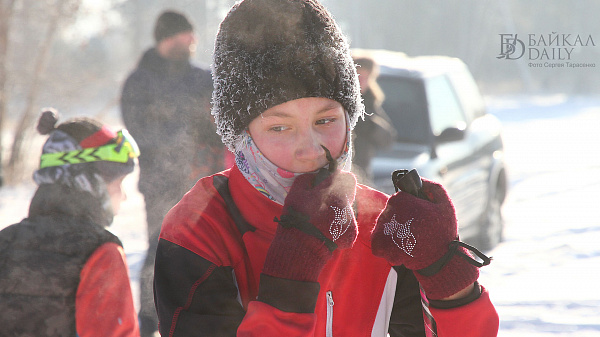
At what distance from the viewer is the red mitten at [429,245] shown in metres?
1.31

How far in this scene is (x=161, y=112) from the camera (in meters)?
4.22

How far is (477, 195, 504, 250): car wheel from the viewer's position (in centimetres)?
590

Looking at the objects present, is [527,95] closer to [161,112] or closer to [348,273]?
[161,112]

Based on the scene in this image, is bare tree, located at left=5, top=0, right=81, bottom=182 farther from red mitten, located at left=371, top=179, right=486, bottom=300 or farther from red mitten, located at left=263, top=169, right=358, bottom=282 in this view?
red mitten, located at left=371, top=179, right=486, bottom=300

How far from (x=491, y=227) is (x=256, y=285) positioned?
496 centimetres

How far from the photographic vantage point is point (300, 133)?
1511mm

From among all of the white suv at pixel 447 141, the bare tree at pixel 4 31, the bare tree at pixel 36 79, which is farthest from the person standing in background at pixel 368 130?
the bare tree at pixel 36 79

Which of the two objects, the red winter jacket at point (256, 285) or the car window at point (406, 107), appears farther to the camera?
the car window at point (406, 107)

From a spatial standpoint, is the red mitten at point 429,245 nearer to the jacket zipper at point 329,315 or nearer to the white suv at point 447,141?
the jacket zipper at point 329,315

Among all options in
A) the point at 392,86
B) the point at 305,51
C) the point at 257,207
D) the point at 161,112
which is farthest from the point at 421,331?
the point at 392,86

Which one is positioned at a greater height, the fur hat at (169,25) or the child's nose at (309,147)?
the fur hat at (169,25)

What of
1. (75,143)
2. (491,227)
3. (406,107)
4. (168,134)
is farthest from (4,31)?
(75,143)

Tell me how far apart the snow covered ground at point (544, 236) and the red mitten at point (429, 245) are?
2.85 metres

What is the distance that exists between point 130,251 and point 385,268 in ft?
17.1
